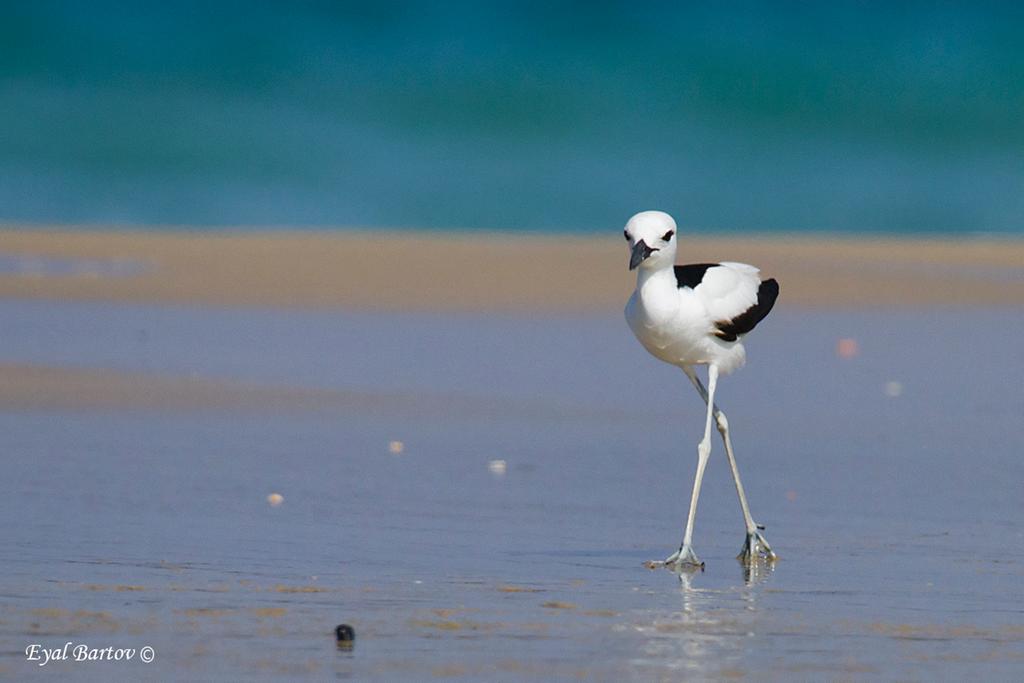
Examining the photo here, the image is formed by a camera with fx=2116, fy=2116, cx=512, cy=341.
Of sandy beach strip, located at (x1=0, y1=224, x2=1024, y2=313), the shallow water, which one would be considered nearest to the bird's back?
the shallow water

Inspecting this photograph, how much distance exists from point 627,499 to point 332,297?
14.6 m

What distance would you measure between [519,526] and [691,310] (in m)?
1.13

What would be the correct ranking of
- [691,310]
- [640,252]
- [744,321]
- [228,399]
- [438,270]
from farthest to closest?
[438,270] < [228,399] < [744,321] < [691,310] < [640,252]

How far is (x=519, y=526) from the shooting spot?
855 cm

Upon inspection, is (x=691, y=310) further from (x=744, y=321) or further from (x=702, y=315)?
(x=744, y=321)

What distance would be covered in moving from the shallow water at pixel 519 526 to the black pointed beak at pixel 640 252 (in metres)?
1.11

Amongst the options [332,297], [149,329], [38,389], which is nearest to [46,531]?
[38,389]

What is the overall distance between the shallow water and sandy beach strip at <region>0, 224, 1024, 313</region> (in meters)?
8.11

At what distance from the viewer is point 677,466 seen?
10.4m

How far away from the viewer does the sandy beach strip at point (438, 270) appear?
2373 cm

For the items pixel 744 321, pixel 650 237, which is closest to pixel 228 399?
pixel 744 321

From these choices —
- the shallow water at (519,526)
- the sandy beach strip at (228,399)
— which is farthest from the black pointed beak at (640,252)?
the sandy beach strip at (228,399)

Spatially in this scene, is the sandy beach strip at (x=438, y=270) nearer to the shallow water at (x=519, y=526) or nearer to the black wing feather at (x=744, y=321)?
the shallow water at (x=519, y=526)

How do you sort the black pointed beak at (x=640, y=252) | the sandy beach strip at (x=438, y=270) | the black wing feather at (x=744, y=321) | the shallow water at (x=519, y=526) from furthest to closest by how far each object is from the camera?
the sandy beach strip at (x=438, y=270)
the black wing feather at (x=744, y=321)
the black pointed beak at (x=640, y=252)
the shallow water at (x=519, y=526)
